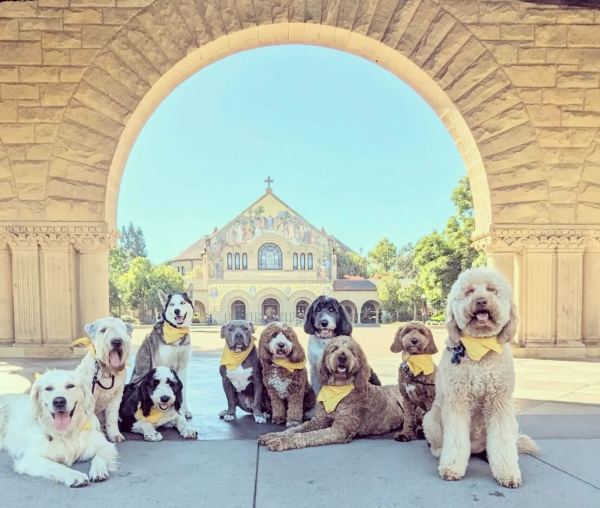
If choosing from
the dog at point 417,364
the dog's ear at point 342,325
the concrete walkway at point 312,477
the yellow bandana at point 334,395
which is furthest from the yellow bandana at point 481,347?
the dog's ear at point 342,325

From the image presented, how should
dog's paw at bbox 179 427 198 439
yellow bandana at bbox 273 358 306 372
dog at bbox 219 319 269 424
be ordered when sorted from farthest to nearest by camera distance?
1. dog at bbox 219 319 269 424
2. yellow bandana at bbox 273 358 306 372
3. dog's paw at bbox 179 427 198 439

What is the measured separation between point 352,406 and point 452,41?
5.71 meters

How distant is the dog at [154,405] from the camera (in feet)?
11.1

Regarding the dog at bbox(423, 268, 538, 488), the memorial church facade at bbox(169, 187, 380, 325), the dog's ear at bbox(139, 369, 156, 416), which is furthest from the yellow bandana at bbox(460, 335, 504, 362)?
the memorial church facade at bbox(169, 187, 380, 325)

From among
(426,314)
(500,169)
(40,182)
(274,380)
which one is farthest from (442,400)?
(426,314)

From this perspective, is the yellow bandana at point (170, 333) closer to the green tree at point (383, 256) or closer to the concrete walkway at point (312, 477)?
the concrete walkway at point (312, 477)

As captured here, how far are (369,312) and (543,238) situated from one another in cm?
3417

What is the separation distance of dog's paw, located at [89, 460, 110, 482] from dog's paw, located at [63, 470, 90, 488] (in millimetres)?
57

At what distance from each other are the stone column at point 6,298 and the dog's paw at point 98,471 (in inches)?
198

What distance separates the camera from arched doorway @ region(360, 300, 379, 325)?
40.2 m

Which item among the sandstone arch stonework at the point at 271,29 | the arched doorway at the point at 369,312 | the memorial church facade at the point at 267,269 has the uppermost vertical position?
the sandstone arch stonework at the point at 271,29

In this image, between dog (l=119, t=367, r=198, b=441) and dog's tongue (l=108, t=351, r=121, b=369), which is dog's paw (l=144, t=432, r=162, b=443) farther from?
dog's tongue (l=108, t=351, r=121, b=369)

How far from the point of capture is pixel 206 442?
11.3 feet

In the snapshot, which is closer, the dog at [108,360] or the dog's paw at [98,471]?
the dog's paw at [98,471]
